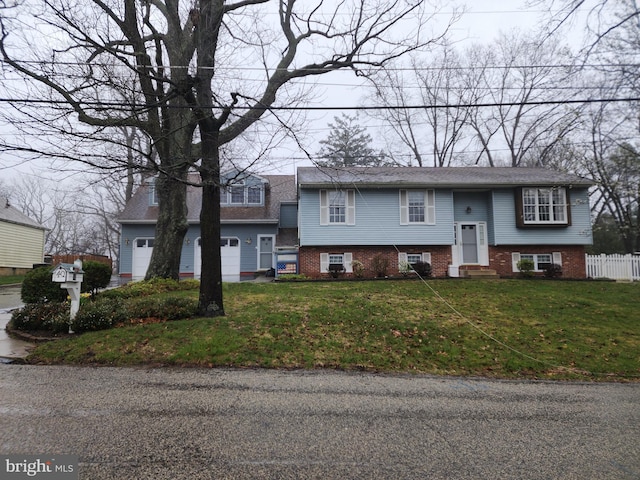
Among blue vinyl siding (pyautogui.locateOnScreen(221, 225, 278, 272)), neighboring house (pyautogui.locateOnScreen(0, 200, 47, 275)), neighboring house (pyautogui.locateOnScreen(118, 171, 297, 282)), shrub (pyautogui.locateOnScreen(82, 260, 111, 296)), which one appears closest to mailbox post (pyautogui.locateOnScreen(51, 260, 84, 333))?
shrub (pyautogui.locateOnScreen(82, 260, 111, 296))

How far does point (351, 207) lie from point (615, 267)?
463 inches

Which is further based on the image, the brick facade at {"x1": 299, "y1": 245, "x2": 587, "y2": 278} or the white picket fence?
the brick facade at {"x1": 299, "y1": 245, "x2": 587, "y2": 278}

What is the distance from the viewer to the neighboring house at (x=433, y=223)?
17.2 metres

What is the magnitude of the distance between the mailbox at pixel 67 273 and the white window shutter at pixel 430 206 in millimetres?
13853

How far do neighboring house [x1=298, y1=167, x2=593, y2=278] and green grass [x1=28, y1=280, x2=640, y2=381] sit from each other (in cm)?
580

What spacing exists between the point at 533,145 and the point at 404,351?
26016 mm

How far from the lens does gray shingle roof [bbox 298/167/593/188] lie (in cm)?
1697

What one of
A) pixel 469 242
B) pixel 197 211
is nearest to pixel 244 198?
pixel 197 211

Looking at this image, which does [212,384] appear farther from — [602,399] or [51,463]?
[602,399]

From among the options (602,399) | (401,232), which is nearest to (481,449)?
(602,399)

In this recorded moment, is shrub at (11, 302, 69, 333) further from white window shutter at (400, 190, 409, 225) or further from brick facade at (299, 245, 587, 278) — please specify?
white window shutter at (400, 190, 409, 225)

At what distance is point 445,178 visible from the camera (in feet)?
58.7

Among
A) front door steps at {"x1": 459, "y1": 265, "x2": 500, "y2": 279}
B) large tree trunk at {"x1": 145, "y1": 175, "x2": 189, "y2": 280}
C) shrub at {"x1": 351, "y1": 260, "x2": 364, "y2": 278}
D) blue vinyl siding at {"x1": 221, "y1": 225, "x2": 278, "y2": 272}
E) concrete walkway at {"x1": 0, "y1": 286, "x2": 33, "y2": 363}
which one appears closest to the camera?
concrete walkway at {"x1": 0, "y1": 286, "x2": 33, "y2": 363}

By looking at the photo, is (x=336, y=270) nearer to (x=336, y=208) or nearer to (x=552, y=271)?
(x=336, y=208)
